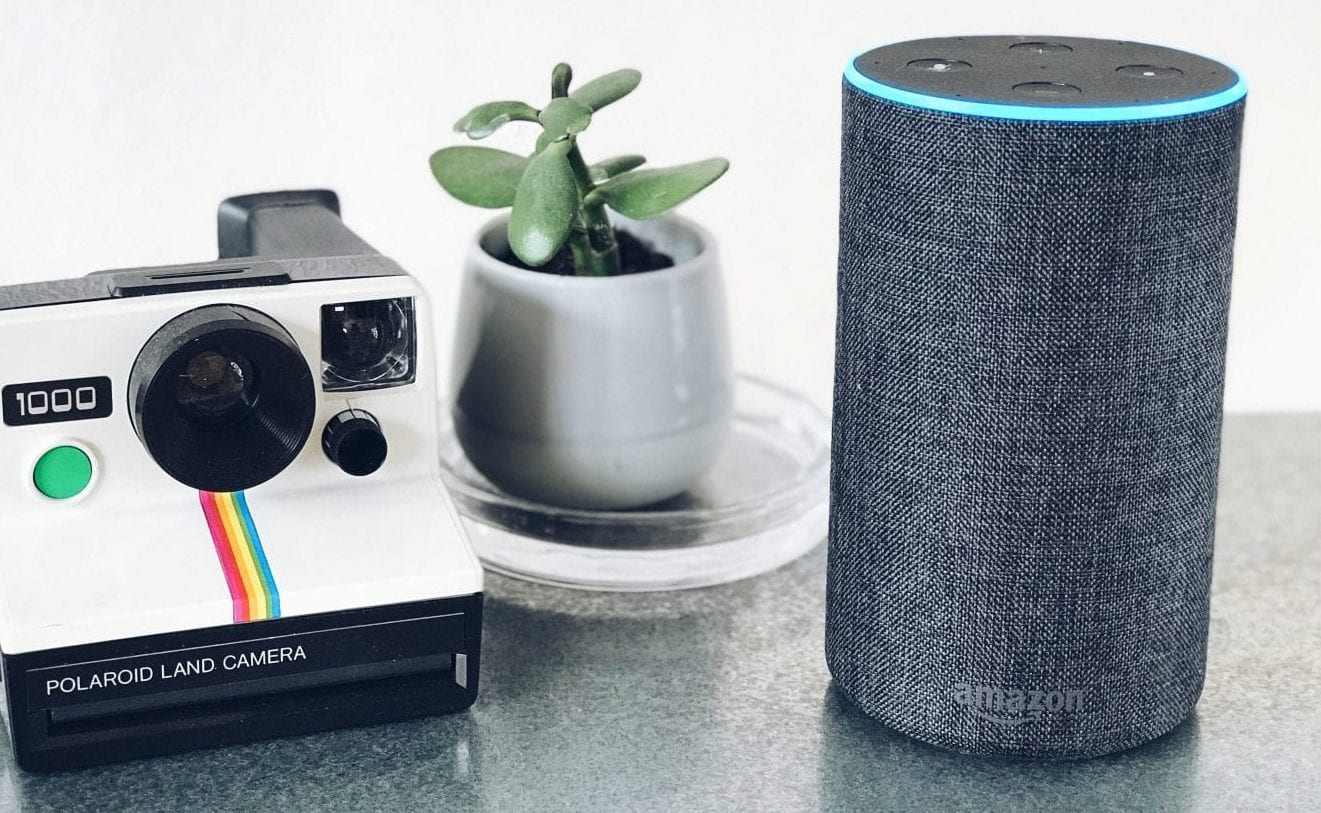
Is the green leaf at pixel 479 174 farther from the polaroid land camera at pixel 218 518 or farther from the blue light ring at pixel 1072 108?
the blue light ring at pixel 1072 108

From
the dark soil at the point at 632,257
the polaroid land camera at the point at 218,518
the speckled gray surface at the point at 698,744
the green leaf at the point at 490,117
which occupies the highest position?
the green leaf at the point at 490,117

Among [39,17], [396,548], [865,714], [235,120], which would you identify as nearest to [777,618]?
[865,714]

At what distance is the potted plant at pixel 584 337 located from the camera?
1.05 m

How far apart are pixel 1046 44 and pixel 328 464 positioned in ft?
1.50

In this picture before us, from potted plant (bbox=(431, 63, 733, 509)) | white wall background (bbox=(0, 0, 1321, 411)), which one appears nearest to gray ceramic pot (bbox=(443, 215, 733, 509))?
potted plant (bbox=(431, 63, 733, 509))

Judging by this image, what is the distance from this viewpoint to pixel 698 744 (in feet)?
3.08

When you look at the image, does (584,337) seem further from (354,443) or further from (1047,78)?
(1047,78)

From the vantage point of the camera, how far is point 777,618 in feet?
3.53

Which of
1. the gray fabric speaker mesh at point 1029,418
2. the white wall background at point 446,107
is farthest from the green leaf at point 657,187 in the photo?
the white wall background at point 446,107

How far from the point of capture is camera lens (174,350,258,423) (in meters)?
0.92

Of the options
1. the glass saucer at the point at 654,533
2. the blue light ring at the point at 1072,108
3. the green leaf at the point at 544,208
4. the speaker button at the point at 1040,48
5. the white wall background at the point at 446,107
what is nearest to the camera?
the blue light ring at the point at 1072,108

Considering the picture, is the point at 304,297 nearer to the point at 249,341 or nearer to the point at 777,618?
the point at 249,341

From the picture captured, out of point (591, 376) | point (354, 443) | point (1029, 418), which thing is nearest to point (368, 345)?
point (354, 443)

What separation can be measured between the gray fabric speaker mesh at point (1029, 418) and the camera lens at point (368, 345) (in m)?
0.25
